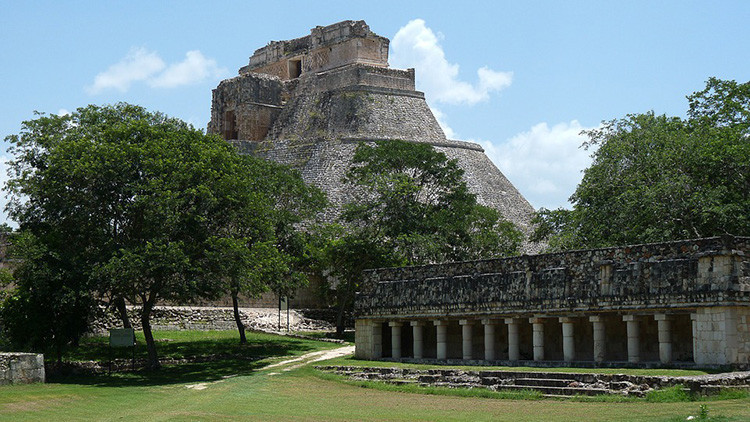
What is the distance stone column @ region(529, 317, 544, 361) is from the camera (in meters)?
25.0

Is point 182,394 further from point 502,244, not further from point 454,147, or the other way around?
point 454,147

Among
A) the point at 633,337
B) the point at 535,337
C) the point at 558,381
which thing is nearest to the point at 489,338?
the point at 535,337

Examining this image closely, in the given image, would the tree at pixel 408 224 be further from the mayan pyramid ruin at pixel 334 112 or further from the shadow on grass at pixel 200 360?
the mayan pyramid ruin at pixel 334 112

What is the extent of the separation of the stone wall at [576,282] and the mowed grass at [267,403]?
365cm

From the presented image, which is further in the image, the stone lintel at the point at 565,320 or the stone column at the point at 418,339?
the stone column at the point at 418,339

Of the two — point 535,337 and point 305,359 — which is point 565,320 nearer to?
point 535,337

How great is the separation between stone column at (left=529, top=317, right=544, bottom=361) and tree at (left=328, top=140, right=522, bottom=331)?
14.9 m

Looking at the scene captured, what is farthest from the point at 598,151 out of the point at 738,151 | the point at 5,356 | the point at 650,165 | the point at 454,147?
the point at 454,147

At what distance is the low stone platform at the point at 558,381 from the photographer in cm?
1753

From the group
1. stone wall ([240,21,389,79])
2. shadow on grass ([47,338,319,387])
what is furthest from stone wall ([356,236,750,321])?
stone wall ([240,21,389,79])

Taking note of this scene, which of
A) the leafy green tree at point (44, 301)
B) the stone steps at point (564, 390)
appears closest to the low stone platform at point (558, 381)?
the stone steps at point (564, 390)

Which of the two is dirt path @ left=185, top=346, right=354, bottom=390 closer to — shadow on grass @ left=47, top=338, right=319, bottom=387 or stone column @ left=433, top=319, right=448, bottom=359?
shadow on grass @ left=47, top=338, right=319, bottom=387

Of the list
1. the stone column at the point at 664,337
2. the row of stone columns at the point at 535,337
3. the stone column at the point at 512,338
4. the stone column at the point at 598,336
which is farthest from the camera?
the stone column at the point at 512,338

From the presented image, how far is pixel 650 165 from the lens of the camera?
1398 inches
